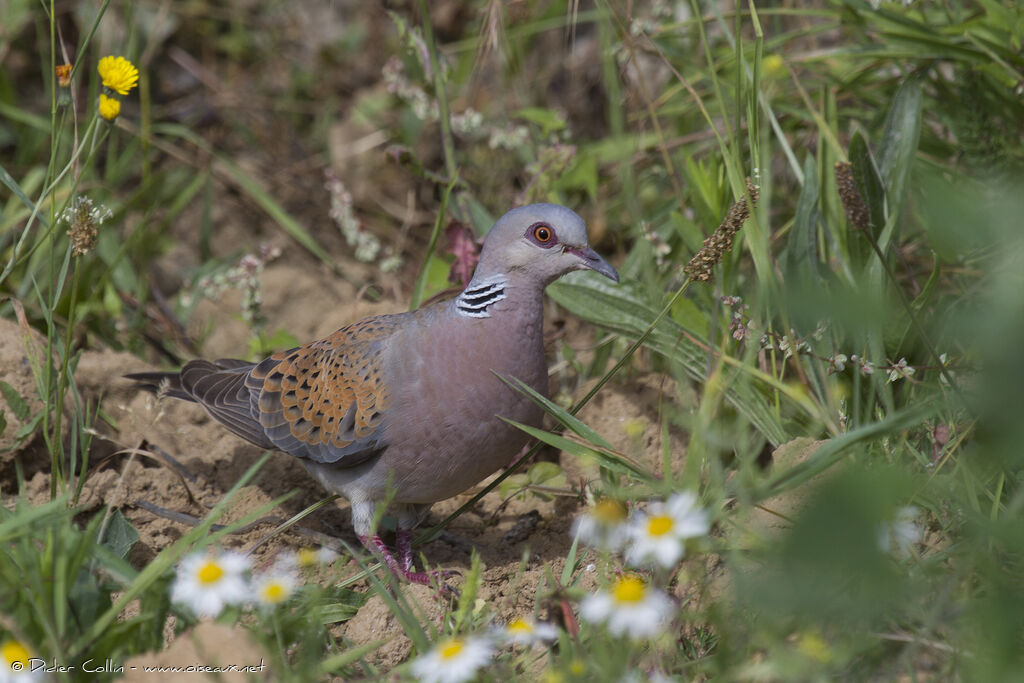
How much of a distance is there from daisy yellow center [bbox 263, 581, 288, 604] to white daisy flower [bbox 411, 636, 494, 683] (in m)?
0.31

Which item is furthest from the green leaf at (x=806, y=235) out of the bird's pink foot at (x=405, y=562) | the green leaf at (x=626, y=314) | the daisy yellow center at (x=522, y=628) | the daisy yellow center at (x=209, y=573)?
the daisy yellow center at (x=209, y=573)

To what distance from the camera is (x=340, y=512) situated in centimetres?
361

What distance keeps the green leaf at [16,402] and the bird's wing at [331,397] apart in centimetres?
73

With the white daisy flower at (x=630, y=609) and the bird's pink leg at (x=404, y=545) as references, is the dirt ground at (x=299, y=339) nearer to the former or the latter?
the bird's pink leg at (x=404, y=545)

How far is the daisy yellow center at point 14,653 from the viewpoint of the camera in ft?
6.14

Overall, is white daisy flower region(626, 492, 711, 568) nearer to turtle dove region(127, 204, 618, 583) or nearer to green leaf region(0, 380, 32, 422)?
turtle dove region(127, 204, 618, 583)

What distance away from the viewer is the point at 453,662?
1.88 metres

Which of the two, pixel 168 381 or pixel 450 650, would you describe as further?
pixel 168 381

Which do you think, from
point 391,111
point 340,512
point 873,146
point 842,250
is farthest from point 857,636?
point 391,111

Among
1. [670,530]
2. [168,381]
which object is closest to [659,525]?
[670,530]

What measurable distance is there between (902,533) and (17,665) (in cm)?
188

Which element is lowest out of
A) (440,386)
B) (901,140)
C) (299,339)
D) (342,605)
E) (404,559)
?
(404,559)

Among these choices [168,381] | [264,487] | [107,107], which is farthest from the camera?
[264,487]

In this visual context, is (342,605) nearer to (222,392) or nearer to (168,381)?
(222,392)
